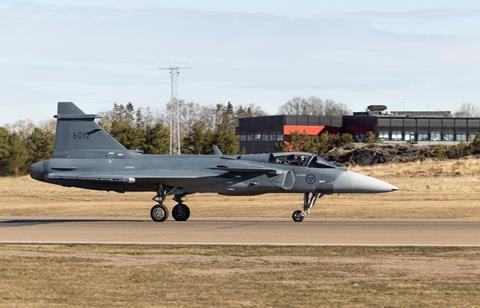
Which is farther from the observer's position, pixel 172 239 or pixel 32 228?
pixel 32 228

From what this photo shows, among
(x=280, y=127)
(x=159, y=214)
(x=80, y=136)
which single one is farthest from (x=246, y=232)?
(x=280, y=127)

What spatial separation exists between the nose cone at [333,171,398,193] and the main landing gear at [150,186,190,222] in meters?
5.87

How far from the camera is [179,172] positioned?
1272 inches

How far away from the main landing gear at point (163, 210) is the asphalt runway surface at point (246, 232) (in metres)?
0.29

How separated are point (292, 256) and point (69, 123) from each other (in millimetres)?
15713

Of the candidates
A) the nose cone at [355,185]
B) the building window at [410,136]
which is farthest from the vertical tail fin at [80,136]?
the building window at [410,136]

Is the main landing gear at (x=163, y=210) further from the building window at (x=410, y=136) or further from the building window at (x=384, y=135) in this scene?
the building window at (x=410, y=136)

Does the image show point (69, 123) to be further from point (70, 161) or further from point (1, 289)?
point (1, 289)

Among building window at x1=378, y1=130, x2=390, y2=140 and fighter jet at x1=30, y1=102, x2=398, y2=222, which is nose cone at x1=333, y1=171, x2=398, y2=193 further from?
building window at x1=378, y1=130, x2=390, y2=140

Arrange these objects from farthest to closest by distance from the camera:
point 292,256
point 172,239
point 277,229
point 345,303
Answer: point 277,229 < point 172,239 < point 292,256 < point 345,303

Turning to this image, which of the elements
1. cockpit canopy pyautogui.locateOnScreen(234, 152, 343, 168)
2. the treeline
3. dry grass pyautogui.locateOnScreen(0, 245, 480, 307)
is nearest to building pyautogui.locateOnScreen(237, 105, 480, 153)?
the treeline

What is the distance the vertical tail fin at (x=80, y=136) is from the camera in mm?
33312

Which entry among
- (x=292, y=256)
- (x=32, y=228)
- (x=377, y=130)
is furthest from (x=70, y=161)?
(x=377, y=130)

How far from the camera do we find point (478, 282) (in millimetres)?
16125
